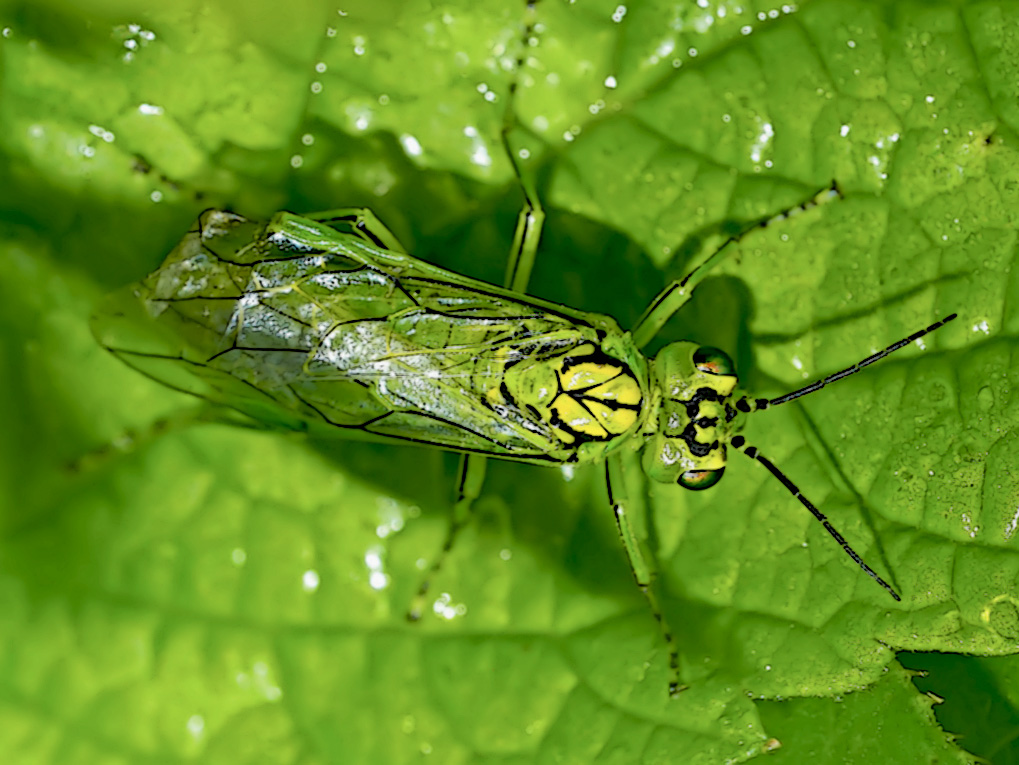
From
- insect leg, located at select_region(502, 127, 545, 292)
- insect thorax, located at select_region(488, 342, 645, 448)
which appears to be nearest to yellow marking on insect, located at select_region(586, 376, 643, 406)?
insect thorax, located at select_region(488, 342, 645, 448)

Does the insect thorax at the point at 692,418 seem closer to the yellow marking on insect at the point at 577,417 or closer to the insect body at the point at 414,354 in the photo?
the insect body at the point at 414,354

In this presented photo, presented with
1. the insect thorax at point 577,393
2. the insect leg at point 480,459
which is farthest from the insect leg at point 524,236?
the insect thorax at point 577,393

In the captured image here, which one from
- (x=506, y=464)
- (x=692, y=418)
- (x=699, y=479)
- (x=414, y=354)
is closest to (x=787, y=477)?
(x=699, y=479)

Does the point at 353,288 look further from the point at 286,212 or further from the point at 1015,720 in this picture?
the point at 1015,720

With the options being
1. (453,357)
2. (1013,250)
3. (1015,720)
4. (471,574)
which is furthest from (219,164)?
(1015,720)

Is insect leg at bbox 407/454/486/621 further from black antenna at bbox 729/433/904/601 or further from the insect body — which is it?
black antenna at bbox 729/433/904/601

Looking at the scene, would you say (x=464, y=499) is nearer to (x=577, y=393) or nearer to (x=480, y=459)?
(x=480, y=459)
